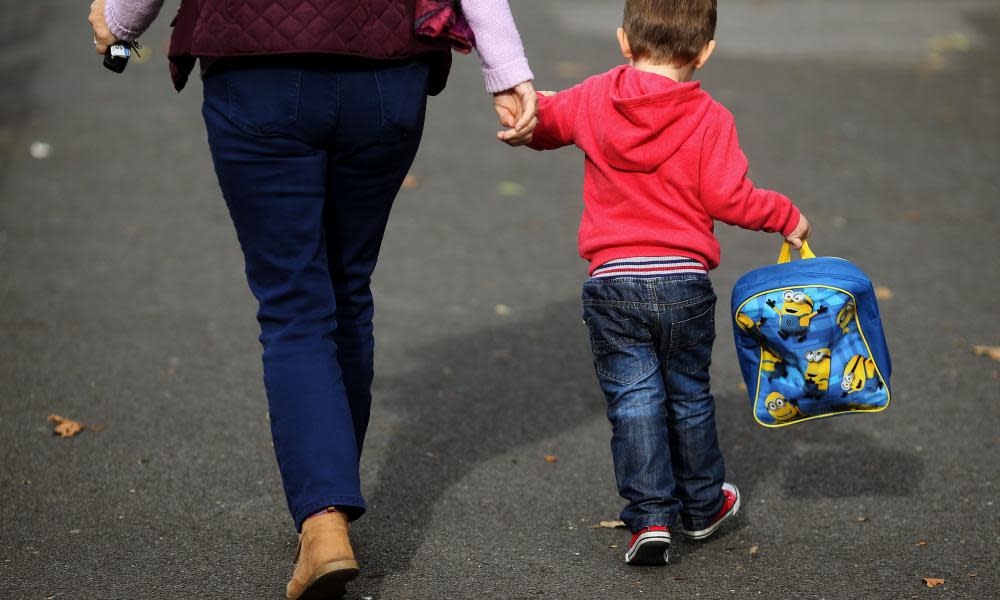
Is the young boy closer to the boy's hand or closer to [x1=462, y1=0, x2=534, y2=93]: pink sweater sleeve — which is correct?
the boy's hand

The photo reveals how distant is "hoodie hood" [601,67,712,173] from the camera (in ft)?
10.4

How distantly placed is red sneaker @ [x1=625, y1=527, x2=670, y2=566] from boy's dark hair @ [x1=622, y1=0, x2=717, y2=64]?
126cm

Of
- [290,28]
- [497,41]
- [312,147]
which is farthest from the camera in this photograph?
[497,41]

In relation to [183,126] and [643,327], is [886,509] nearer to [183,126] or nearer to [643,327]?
[643,327]

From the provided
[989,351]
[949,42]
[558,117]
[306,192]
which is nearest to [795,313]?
[558,117]

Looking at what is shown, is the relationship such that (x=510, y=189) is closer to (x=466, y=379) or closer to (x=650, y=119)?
(x=466, y=379)

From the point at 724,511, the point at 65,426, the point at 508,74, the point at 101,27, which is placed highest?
the point at 101,27

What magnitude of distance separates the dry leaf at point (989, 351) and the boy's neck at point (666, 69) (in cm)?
268

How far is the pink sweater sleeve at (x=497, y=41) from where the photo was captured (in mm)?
2979

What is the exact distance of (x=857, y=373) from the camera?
134 inches

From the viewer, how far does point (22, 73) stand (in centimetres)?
998

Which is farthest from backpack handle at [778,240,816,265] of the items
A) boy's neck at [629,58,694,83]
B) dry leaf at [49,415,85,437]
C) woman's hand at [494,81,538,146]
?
dry leaf at [49,415,85,437]

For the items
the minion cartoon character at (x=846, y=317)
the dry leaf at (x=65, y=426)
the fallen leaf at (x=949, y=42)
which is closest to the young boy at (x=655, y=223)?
the minion cartoon character at (x=846, y=317)

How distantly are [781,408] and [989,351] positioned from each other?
226 cm
